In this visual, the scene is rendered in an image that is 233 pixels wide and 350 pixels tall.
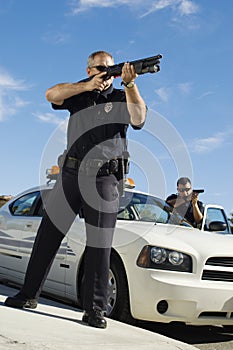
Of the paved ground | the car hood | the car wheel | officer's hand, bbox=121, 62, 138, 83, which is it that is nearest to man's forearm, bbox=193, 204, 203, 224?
the car hood

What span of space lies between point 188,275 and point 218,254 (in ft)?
1.20

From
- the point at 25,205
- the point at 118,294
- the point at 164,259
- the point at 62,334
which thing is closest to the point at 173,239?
the point at 164,259

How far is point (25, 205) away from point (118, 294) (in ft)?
8.02

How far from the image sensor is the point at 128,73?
3.71m

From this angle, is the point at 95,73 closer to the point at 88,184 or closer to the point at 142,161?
the point at 88,184

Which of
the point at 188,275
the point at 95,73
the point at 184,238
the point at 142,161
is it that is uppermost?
the point at 95,73

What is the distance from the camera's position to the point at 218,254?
16.3ft

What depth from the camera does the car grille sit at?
490 cm

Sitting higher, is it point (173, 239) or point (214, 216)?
point (214, 216)

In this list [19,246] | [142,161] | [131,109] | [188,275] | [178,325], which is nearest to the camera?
[131,109]

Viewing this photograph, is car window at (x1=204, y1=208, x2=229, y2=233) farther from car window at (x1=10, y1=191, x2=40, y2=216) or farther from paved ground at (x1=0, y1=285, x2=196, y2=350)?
paved ground at (x1=0, y1=285, x2=196, y2=350)

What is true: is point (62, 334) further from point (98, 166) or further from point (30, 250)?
point (30, 250)

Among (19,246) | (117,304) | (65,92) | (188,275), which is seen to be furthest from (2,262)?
(65,92)

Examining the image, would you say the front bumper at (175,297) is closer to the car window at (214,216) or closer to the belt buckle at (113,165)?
the belt buckle at (113,165)
